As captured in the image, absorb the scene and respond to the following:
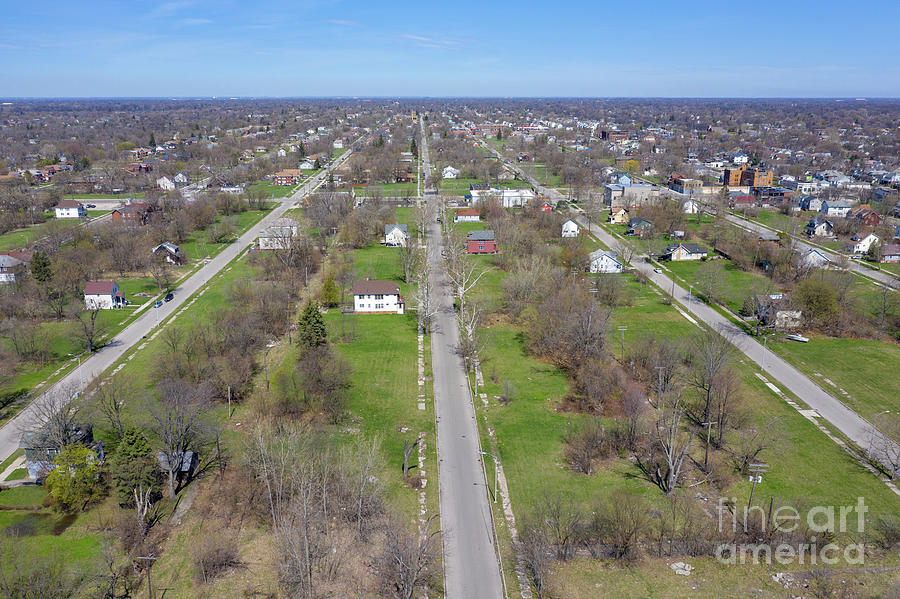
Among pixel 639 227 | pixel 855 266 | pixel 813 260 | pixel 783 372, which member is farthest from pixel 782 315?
pixel 639 227

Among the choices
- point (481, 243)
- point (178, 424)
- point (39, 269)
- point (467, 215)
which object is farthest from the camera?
point (467, 215)

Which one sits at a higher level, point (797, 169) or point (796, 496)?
point (797, 169)

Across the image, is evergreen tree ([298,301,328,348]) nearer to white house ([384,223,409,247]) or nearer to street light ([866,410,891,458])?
street light ([866,410,891,458])

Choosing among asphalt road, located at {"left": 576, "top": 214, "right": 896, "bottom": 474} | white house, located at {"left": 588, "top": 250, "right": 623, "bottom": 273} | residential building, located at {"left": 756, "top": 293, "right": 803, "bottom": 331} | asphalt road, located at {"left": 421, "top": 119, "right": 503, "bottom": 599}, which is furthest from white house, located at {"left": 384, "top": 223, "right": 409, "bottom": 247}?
residential building, located at {"left": 756, "top": 293, "right": 803, "bottom": 331}

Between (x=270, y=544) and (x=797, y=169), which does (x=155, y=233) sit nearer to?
(x=270, y=544)

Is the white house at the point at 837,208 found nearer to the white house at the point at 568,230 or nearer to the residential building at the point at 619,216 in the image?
the residential building at the point at 619,216

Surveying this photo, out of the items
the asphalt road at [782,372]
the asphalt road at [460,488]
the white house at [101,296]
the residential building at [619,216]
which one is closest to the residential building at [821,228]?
the residential building at [619,216]

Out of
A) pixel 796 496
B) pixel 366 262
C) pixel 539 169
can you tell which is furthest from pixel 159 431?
pixel 539 169

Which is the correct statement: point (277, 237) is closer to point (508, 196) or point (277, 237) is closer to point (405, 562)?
point (508, 196)
